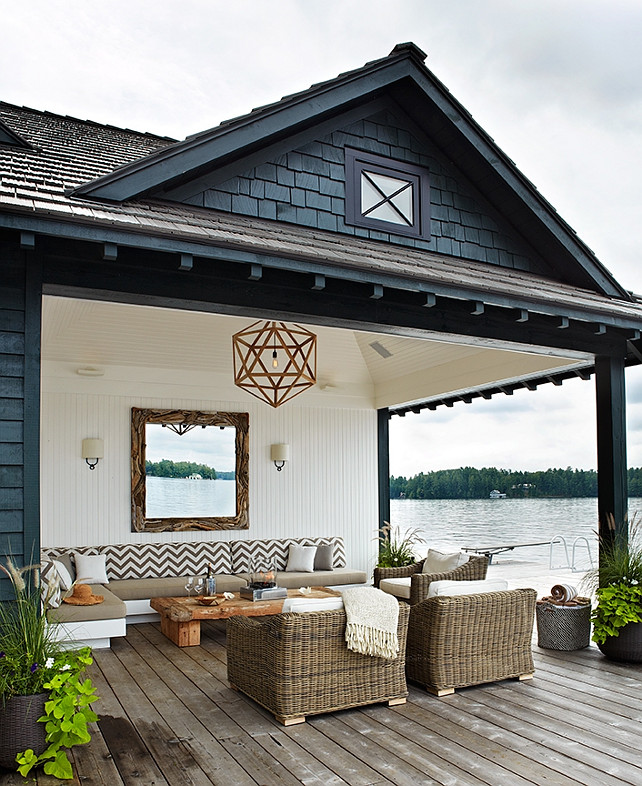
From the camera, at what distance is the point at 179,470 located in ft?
30.1

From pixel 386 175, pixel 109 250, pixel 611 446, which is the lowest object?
pixel 611 446

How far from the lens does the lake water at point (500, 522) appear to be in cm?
1753

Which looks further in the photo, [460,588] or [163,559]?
[163,559]

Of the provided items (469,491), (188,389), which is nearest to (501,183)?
(188,389)

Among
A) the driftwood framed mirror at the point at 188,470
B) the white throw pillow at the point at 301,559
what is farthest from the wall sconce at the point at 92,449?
the white throw pillow at the point at 301,559

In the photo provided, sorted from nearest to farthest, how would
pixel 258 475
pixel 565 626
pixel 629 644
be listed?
1. pixel 629 644
2. pixel 565 626
3. pixel 258 475

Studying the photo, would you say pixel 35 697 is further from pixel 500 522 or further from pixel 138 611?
pixel 500 522

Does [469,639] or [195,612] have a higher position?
[469,639]

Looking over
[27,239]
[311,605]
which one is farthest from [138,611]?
[27,239]

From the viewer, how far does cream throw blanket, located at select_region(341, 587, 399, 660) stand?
4605mm

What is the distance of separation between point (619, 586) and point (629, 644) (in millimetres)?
450

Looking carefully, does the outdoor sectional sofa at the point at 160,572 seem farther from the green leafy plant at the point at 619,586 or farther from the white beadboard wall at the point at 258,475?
the green leafy plant at the point at 619,586

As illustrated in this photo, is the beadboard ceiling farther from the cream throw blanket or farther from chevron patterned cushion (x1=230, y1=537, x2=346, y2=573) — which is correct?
the cream throw blanket

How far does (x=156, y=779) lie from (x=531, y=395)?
2007cm
